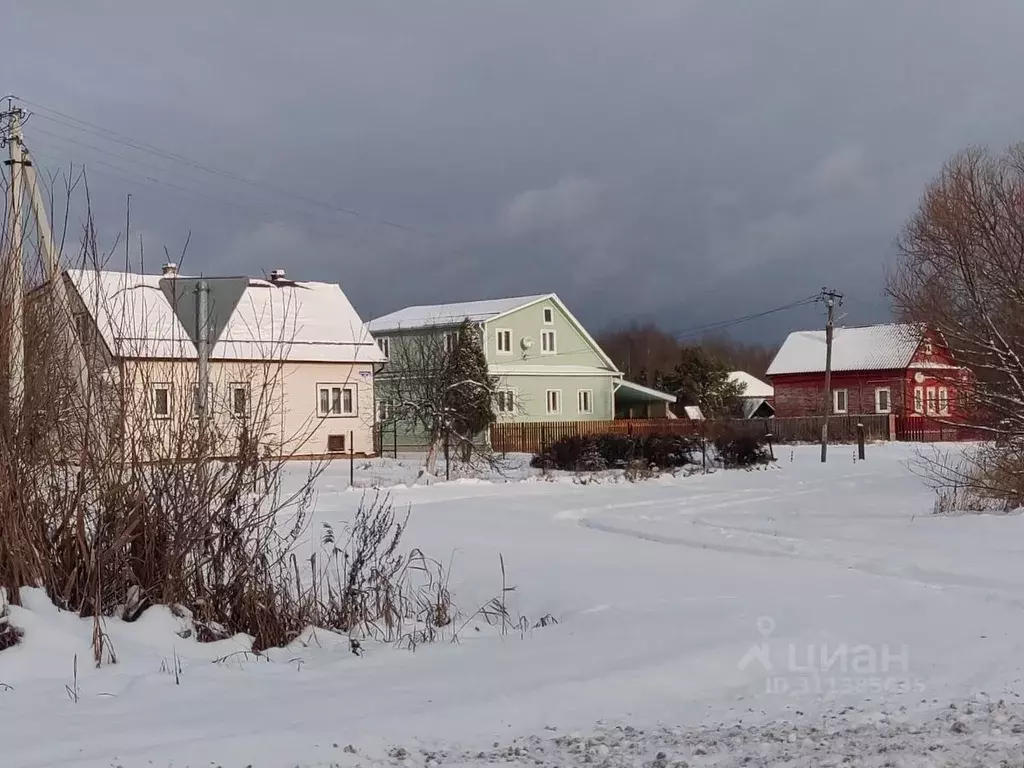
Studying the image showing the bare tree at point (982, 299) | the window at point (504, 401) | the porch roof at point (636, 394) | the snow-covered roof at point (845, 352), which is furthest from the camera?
the snow-covered roof at point (845, 352)

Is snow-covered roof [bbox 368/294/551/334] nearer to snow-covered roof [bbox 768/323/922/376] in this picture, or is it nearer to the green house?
the green house

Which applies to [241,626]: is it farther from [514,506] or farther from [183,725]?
[514,506]

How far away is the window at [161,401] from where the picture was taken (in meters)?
7.42

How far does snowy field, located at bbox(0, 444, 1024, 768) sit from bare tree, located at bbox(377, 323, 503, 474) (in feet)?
58.2

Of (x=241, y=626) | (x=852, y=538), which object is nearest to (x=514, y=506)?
(x=852, y=538)

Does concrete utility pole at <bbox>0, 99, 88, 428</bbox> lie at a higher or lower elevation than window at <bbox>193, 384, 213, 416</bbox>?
higher

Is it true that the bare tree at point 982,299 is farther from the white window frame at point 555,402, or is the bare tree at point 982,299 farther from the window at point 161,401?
the white window frame at point 555,402

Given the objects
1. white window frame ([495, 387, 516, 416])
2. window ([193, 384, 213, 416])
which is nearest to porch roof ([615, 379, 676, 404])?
white window frame ([495, 387, 516, 416])

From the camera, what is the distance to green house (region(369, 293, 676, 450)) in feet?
163

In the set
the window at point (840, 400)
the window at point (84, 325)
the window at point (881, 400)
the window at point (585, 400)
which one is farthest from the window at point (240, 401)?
the window at point (840, 400)

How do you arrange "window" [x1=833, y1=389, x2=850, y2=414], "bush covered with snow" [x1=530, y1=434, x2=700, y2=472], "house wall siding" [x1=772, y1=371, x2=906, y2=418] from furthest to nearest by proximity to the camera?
"window" [x1=833, y1=389, x2=850, y2=414], "house wall siding" [x1=772, y1=371, x2=906, y2=418], "bush covered with snow" [x1=530, y1=434, x2=700, y2=472]

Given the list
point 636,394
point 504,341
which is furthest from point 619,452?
point 636,394

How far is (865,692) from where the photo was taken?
6.16m

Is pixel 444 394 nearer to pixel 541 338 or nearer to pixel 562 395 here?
pixel 541 338
